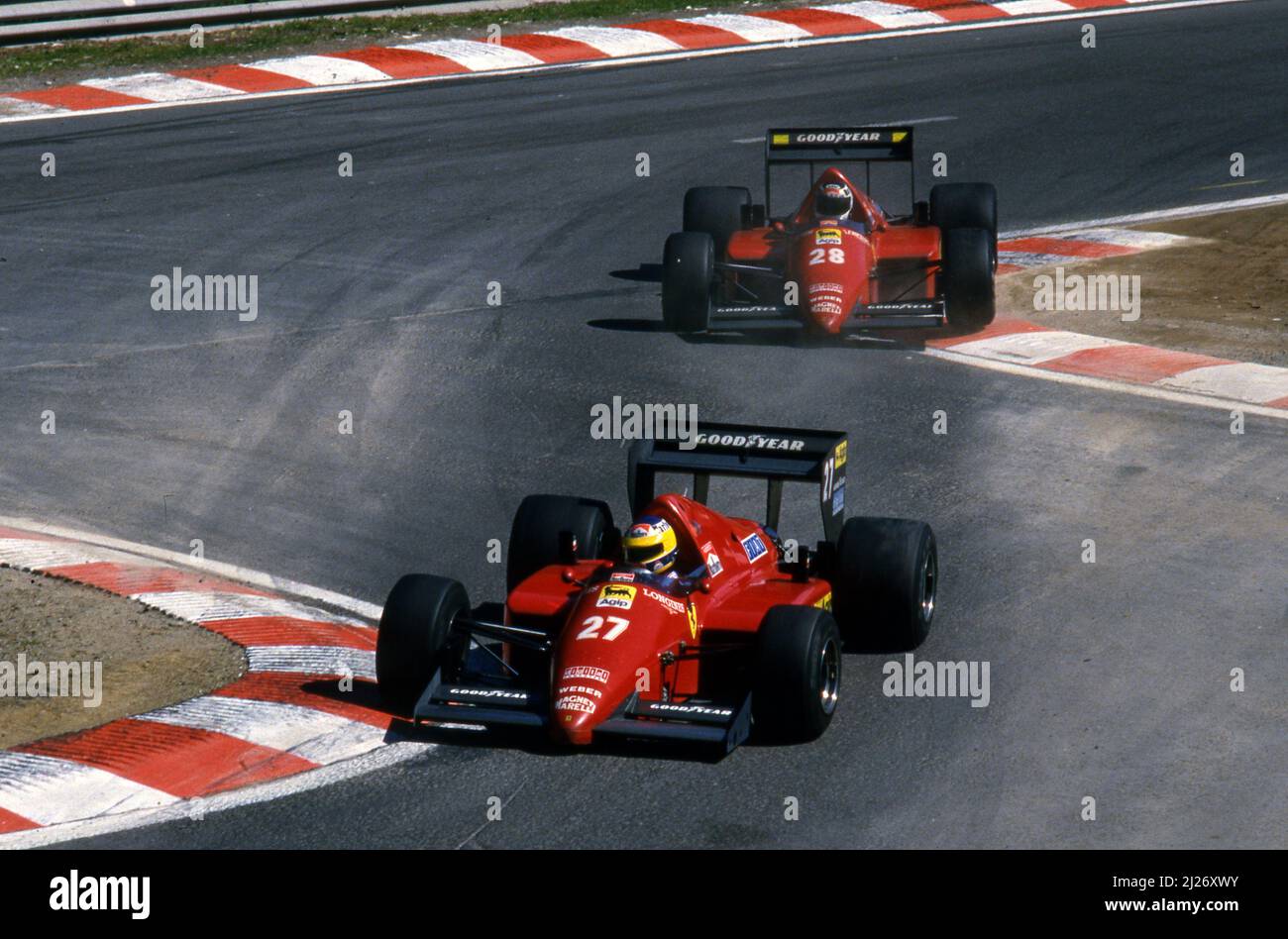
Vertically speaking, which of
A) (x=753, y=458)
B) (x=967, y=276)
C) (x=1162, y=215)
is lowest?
(x=753, y=458)

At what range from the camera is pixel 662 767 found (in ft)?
28.0

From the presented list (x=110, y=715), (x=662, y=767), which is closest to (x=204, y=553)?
(x=110, y=715)

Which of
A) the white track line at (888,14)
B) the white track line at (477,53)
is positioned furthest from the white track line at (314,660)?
the white track line at (888,14)

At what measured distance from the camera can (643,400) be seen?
45.2 ft

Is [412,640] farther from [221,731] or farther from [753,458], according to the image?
[753,458]

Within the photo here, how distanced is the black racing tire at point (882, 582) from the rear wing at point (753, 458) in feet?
0.99

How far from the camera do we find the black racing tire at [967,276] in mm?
14852

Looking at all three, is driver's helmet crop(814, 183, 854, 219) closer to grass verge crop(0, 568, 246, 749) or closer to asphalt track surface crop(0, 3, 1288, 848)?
asphalt track surface crop(0, 3, 1288, 848)

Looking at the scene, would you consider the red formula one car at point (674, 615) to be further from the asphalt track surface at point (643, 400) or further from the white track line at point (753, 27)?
the white track line at point (753, 27)

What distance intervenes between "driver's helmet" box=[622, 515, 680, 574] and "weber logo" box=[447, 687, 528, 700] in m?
0.84

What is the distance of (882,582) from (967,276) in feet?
19.1

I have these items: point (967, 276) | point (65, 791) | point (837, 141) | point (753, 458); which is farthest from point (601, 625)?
point (837, 141)

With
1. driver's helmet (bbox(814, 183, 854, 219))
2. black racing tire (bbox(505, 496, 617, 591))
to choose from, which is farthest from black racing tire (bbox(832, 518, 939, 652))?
driver's helmet (bbox(814, 183, 854, 219))

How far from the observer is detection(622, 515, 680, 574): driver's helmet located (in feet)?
29.8
